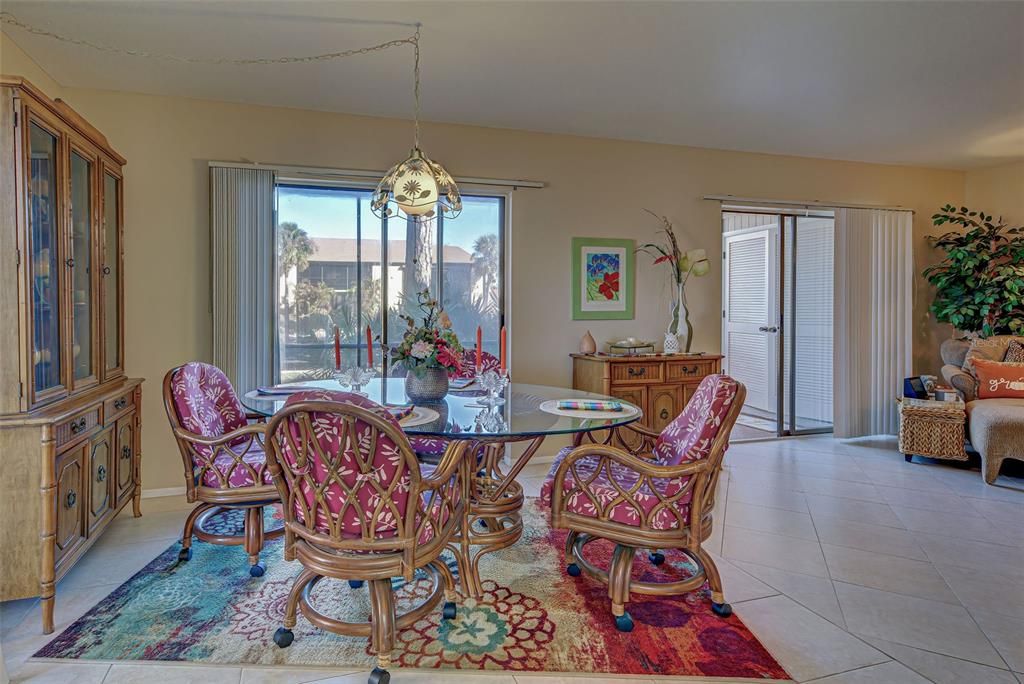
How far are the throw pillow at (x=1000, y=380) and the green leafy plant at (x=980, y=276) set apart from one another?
0.64 meters

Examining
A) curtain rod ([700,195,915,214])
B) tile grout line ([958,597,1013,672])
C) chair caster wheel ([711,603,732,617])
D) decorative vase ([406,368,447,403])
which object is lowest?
tile grout line ([958,597,1013,672])

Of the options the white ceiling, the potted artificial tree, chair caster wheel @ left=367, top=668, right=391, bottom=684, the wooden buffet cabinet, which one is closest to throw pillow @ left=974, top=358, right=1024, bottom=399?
the potted artificial tree

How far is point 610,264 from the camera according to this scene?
4652 mm

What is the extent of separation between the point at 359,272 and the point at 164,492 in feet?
6.30

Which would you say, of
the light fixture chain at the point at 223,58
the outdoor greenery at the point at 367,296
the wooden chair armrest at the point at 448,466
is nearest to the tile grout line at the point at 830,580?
the wooden chair armrest at the point at 448,466

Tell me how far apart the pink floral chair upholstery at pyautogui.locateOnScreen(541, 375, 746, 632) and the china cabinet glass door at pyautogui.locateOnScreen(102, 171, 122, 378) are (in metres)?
2.50

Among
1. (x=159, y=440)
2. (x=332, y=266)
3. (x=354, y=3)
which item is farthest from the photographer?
(x=332, y=266)

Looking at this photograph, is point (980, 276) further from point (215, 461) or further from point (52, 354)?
point (52, 354)

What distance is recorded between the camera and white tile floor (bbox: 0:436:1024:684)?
1.86m

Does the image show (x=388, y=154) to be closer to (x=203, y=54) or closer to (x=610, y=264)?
(x=203, y=54)

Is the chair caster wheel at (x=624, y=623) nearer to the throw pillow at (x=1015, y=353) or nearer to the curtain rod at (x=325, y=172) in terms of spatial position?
the curtain rod at (x=325, y=172)

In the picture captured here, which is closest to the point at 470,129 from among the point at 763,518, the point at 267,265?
the point at 267,265

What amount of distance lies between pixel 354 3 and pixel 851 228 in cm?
470

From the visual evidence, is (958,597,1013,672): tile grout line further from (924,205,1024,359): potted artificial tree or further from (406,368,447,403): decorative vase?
(924,205,1024,359): potted artificial tree
